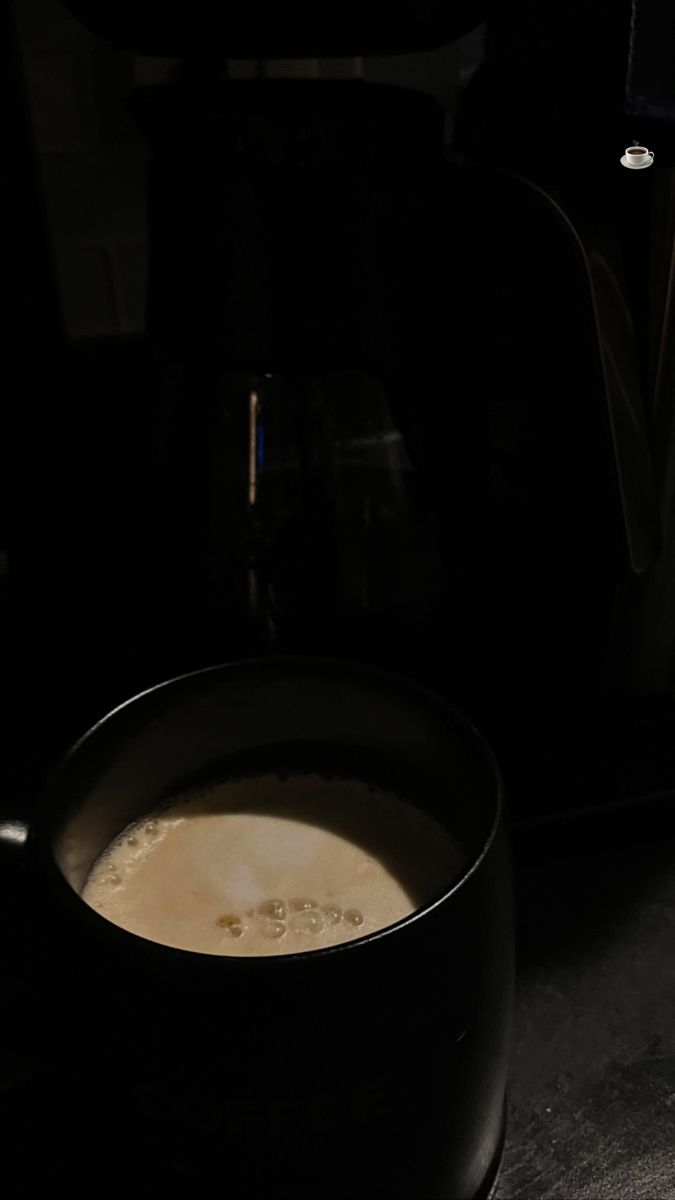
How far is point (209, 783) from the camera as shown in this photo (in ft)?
1.28

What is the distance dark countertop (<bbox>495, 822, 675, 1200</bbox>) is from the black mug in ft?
0.17

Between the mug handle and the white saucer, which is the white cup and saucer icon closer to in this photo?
the white saucer

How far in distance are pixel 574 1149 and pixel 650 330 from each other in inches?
13.2

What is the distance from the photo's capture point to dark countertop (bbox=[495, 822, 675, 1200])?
378 millimetres

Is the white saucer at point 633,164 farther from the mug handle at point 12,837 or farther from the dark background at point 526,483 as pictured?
the mug handle at point 12,837

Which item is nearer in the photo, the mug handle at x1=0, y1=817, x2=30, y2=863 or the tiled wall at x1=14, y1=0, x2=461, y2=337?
the mug handle at x1=0, y1=817, x2=30, y2=863

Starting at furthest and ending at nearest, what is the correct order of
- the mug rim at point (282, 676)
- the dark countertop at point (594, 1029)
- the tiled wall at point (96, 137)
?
1. the tiled wall at point (96, 137)
2. the dark countertop at point (594, 1029)
3. the mug rim at point (282, 676)

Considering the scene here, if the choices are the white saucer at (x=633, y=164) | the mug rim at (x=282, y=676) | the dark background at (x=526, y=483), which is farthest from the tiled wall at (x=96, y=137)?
the mug rim at (x=282, y=676)

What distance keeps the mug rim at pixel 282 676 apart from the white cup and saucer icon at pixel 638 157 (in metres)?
0.24

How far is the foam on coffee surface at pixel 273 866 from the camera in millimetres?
327

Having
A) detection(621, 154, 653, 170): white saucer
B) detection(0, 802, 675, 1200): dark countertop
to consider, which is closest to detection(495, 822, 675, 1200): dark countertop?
detection(0, 802, 675, 1200): dark countertop

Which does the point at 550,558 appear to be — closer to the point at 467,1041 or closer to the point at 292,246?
the point at 292,246

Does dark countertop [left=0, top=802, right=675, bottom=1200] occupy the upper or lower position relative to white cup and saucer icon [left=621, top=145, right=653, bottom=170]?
lower

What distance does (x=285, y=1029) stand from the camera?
0.26m
